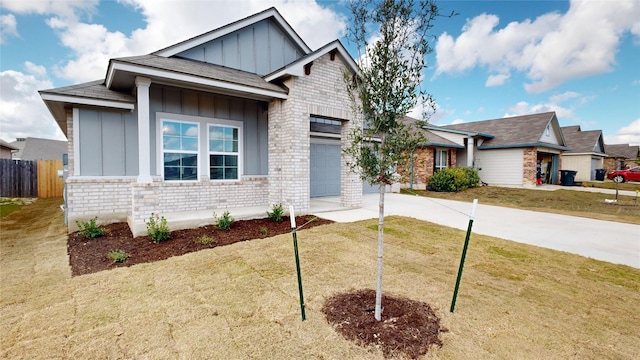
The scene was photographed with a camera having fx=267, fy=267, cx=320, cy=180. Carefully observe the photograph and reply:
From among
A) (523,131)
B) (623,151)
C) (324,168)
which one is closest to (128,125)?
(324,168)

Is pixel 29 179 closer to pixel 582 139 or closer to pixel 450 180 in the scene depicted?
pixel 450 180

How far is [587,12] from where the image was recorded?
1152 cm

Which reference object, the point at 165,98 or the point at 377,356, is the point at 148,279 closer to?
the point at 377,356

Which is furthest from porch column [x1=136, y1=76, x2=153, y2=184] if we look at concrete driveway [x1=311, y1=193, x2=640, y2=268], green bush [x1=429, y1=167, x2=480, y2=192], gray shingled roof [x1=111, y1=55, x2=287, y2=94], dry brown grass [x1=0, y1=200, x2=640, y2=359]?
green bush [x1=429, y1=167, x2=480, y2=192]

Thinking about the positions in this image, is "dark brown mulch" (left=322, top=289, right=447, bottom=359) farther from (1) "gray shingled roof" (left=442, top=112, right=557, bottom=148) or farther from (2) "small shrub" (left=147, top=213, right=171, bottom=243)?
(1) "gray shingled roof" (left=442, top=112, right=557, bottom=148)

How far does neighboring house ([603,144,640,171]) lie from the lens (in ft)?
115

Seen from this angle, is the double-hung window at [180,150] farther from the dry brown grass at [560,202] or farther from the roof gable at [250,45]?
the dry brown grass at [560,202]

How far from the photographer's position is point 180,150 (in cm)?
761

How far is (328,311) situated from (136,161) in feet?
23.3

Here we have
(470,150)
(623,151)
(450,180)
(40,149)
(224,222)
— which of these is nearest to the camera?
(224,222)

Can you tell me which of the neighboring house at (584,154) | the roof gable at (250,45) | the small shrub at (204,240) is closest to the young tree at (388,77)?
the small shrub at (204,240)

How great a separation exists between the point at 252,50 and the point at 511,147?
1850 centimetres

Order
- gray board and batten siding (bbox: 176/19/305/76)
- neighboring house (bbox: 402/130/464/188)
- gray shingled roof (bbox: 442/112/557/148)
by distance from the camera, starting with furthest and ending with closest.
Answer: gray shingled roof (bbox: 442/112/557/148), neighboring house (bbox: 402/130/464/188), gray board and batten siding (bbox: 176/19/305/76)

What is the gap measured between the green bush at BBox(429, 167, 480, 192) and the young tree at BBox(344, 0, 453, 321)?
14.8m
